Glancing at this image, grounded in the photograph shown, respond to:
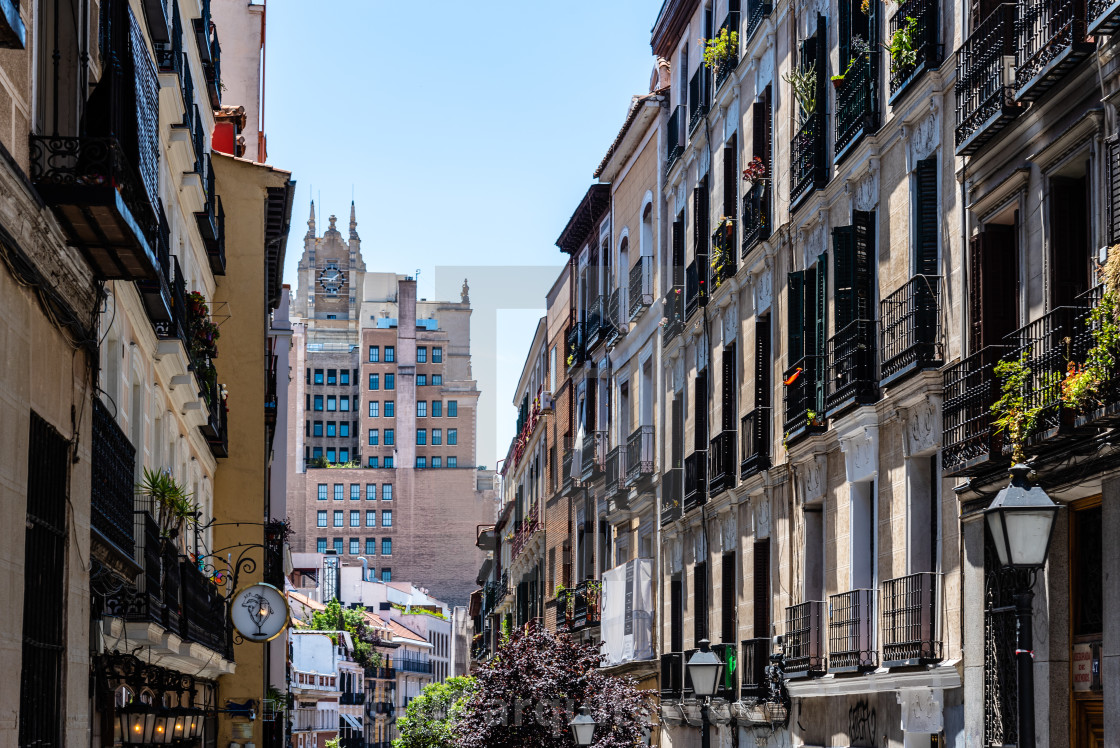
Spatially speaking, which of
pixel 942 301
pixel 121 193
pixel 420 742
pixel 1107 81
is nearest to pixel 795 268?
pixel 942 301

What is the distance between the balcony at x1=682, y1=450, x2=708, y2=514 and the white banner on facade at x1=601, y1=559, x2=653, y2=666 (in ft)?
12.7

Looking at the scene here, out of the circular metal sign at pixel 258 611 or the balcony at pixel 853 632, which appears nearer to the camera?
the balcony at pixel 853 632

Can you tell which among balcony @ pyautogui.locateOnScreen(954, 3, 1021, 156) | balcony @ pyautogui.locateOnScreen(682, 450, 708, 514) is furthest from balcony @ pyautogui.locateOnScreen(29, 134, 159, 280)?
balcony @ pyautogui.locateOnScreen(682, 450, 708, 514)

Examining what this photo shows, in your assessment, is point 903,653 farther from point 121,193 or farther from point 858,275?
point 121,193

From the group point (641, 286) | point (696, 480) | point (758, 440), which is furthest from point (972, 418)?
point (641, 286)

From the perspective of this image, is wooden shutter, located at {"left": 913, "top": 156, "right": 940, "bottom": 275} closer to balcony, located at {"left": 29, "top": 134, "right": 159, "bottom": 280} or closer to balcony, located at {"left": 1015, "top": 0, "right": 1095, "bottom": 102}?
balcony, located at {"left": 1015, "top": 0, "right": 1095, "bottom": 102}

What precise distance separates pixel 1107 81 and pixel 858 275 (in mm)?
6381

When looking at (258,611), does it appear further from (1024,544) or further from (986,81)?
(1024,544)

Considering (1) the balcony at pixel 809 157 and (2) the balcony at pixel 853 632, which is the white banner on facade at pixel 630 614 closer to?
(1) the balcony at pixel 809 157

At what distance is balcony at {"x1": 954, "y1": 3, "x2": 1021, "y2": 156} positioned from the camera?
1466cm

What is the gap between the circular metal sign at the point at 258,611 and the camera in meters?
24.4

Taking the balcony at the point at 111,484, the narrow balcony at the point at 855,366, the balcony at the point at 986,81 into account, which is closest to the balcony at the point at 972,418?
the balcony at the point at 986,81

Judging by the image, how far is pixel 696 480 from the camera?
27.8 m

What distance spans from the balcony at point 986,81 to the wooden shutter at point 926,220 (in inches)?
42.5
